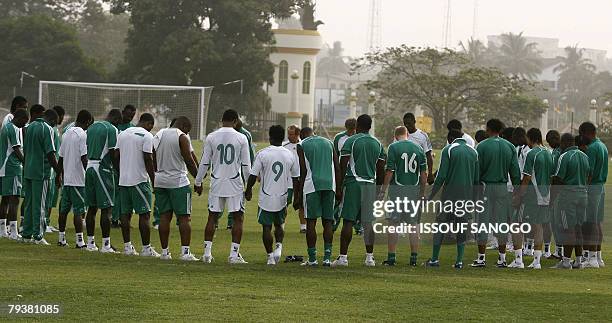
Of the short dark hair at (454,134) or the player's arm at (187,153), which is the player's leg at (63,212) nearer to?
the player's arm at (187,153)

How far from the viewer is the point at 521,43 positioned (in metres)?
179

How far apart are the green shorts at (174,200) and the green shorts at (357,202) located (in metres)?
2.18

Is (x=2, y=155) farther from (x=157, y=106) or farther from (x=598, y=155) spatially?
(x=157, y=106)

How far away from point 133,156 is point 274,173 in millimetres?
2191

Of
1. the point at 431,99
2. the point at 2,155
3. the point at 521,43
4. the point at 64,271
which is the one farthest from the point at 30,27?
the point at 521,43

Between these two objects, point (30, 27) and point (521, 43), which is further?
point (521, 43)

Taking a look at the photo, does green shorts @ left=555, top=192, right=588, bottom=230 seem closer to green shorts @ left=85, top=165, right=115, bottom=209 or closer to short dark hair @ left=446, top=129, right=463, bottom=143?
short dark hair @ left=446, top=129, right=463, bottom=143

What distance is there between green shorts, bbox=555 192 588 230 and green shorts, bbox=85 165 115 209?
6.78 m

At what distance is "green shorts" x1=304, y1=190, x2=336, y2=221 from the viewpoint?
1694cm

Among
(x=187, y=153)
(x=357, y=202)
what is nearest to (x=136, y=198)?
(x=187, y=153)

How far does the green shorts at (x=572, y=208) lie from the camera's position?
1831 centimetres

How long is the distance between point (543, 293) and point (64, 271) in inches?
234

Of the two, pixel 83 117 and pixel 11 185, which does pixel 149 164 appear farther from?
pixel 11 185

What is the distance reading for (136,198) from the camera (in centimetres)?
1752
